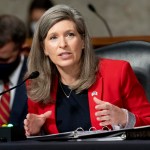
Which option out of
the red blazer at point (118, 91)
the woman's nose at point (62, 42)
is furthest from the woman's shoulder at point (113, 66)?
the woman's nose at point (62, 42)

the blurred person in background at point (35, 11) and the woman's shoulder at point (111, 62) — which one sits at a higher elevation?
the blurred person in background at point (35, 11)

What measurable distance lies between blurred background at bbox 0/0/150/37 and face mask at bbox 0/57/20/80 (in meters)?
2.47

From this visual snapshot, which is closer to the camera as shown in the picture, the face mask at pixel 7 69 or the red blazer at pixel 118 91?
the red blazer at pixel 118 91

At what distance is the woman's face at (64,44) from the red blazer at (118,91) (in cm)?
17

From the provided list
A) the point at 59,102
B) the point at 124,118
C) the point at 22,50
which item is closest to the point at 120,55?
the point at 59,102

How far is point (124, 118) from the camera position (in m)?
2.63

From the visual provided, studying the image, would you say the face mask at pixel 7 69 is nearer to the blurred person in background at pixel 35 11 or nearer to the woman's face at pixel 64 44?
the woman's face at pixel 64 44

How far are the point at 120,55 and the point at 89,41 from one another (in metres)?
0.32

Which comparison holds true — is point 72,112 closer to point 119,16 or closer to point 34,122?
point 34,122

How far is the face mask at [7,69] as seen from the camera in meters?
3.96

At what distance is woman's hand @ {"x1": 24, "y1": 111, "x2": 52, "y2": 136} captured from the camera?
2711 mm

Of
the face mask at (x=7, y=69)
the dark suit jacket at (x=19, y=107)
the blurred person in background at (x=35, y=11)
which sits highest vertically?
the blurred person in background at (x=35, y=11)
